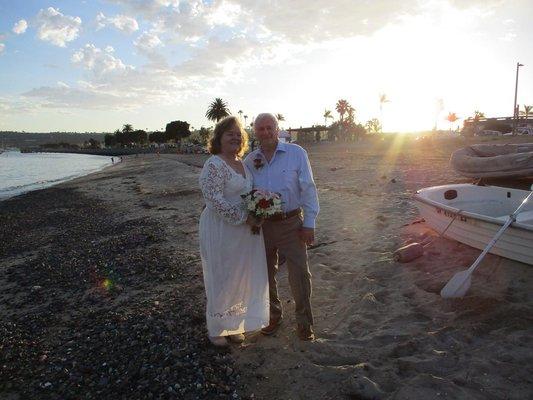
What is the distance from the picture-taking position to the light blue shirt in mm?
4043

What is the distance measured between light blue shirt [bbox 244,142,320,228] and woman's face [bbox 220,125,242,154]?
0.37 m

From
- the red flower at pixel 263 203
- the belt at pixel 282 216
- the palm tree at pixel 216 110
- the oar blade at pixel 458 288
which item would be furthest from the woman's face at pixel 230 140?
the palm tree at pixel 216 110

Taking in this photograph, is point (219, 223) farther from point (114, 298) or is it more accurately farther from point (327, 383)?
point (114, 298)

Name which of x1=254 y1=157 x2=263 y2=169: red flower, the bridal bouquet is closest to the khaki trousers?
the bridal bouquet

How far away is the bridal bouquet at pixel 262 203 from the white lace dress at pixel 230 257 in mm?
144

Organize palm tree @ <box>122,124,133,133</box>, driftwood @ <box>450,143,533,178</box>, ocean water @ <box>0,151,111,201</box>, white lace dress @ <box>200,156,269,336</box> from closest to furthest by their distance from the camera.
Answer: white lace dress @ <box>200,156,269,336</box>, driftwood @ <box>450,143,533,178</box>, ocean water @ <box>0,151,111,201</box>, palm tree @ <box>122,124,133,133</box>

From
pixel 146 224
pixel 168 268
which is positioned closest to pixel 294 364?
pixel 168 268

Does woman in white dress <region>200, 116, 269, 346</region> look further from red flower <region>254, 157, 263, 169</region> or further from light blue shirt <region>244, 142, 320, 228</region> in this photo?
light blue shirt <region>244, 142, 320, 228</region>

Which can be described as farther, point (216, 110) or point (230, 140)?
point (216, 110)

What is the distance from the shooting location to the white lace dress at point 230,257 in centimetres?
387

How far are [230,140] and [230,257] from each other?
4.02 ft

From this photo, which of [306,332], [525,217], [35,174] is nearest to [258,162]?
[306,332]

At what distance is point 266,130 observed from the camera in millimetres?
3951

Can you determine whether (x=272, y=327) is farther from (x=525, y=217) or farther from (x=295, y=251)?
(x=525, y=217)
